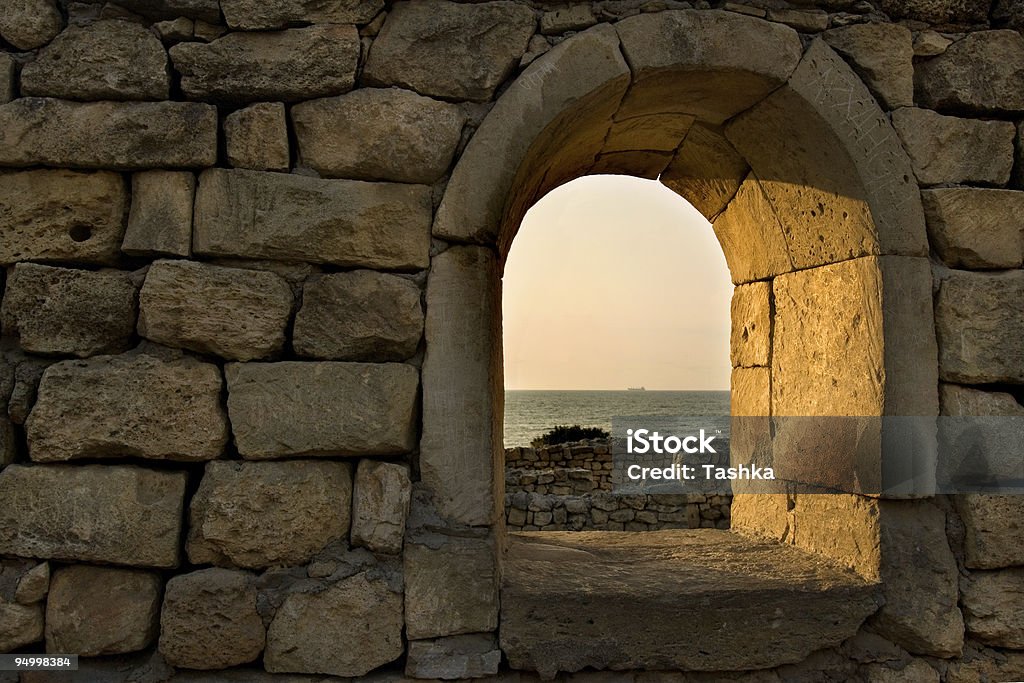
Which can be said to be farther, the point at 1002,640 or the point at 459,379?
the point at 1002,640

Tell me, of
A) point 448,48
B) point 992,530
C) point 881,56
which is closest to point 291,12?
point 448,48

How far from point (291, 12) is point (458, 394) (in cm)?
153

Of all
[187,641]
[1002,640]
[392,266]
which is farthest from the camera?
[1002,640]

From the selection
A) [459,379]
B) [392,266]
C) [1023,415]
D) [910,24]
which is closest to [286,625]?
[459,379]

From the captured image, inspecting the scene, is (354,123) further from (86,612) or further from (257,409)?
(86,612)

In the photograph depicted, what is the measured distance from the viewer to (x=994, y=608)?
2.66 metres

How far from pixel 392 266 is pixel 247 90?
0.83 m

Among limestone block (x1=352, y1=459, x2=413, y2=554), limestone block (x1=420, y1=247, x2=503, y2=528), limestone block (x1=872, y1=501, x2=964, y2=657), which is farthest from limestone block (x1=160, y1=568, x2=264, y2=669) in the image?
limestone block (x1=872, y1=501, x2=964, y2=657)

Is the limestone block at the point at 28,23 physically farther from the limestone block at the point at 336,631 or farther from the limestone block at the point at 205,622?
the limestone block at the point at 336,631

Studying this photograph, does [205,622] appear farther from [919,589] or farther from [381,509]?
[919,589]

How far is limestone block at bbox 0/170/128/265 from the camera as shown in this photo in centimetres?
240

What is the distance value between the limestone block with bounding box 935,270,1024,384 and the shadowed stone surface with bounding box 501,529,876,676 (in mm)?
966

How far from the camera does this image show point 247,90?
2451mm

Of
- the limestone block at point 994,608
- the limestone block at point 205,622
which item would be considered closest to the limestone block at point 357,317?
the limestone block at point 205,622
